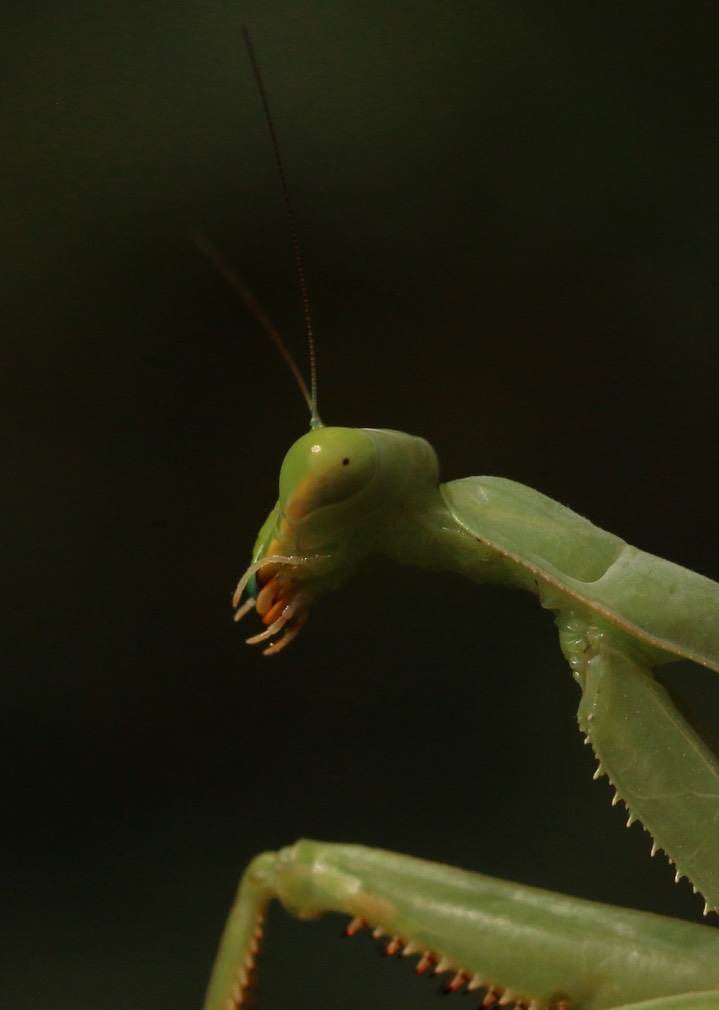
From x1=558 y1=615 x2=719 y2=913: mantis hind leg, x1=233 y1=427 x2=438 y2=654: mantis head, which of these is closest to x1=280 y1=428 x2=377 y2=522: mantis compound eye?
x1=233 y1=427 x2=438 y2=654: mantis head

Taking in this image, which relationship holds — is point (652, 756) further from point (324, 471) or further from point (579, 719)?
point (324, 471)

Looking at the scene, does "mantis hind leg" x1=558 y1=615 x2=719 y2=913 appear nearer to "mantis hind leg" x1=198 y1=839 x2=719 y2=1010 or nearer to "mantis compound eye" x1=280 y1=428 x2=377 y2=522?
"mantis hind leg" x1=198 y1=839 x2=719 y2=1010

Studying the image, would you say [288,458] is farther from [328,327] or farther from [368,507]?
[328,327]

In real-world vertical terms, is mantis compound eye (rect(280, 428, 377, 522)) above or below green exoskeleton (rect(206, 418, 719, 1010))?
above

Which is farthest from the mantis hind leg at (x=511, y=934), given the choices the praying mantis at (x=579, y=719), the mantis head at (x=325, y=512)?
the mantis head at (x=325, y=512)

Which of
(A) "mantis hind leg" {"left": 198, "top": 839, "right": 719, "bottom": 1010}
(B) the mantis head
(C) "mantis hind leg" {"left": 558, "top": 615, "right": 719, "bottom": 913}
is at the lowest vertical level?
(A) "mantis hind leg" {"left": 198, "top": 839, "right": 719, "bottom": 1010}

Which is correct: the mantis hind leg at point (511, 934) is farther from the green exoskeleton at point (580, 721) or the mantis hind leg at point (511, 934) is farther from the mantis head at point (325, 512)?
the mantis head at point (325, 512)

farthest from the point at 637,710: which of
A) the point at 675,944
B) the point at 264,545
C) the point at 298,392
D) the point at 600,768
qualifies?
the point at 298,392

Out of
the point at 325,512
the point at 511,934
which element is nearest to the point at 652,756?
the point at 511,934
